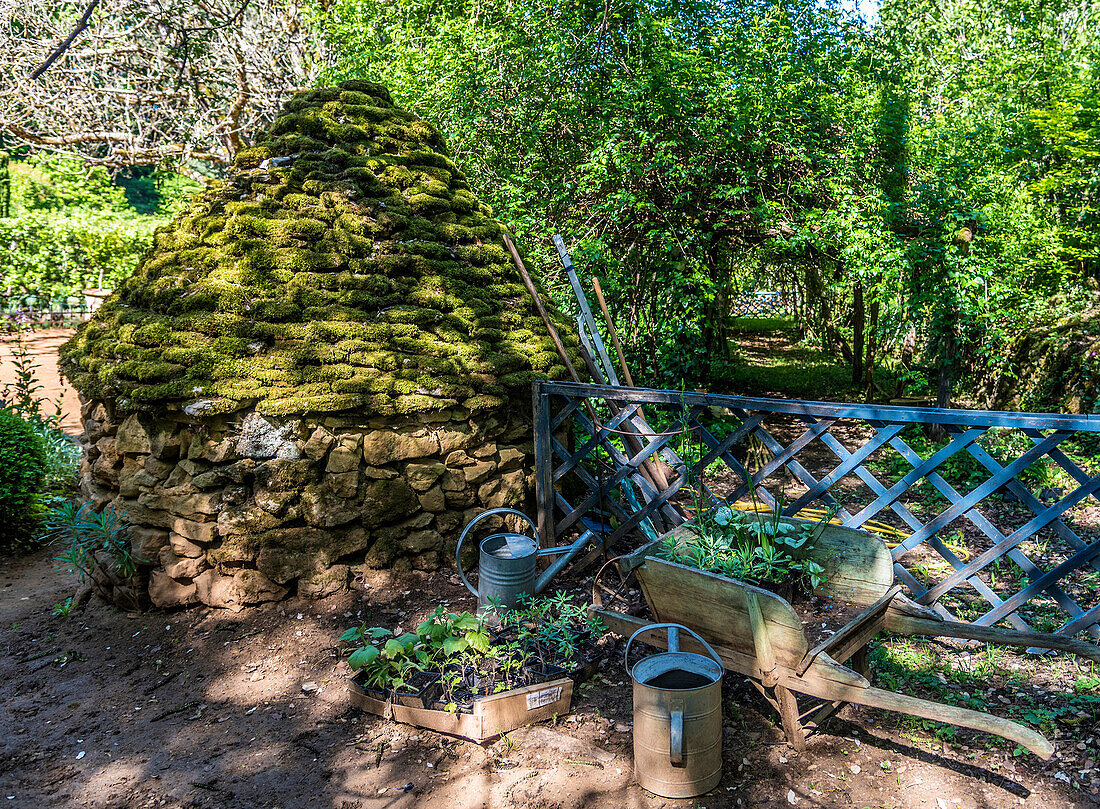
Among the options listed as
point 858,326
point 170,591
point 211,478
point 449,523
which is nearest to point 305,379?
point 211,478

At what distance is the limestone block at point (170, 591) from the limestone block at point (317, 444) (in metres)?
1.04

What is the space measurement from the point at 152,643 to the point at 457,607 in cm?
170

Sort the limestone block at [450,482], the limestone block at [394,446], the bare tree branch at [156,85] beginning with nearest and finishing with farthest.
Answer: the limestone block at [394,446]
the limestone block at [450,482]
the bare tree branch at [156,85]

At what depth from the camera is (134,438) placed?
3988 mm

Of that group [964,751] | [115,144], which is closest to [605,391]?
[964,751]

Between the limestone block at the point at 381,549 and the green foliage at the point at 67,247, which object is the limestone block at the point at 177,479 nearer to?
the limestone block at the point at 381,549

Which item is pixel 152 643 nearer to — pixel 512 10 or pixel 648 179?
pixel 648 179

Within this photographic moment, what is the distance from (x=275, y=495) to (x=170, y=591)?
88cm

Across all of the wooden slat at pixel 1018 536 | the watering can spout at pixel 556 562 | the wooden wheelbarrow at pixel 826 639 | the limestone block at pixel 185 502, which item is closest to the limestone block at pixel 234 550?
the limestone block at pixel 185 502

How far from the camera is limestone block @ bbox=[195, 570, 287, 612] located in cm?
391

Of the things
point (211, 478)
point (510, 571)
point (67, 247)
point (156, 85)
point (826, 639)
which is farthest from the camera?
point (67, 247)

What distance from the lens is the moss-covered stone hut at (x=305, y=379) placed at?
387cm

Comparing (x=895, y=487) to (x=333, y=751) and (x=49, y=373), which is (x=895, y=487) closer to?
(x=333, y=751)

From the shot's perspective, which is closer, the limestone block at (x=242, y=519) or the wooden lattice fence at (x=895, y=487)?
the wooden lattice fence at (x=895, y=487)
